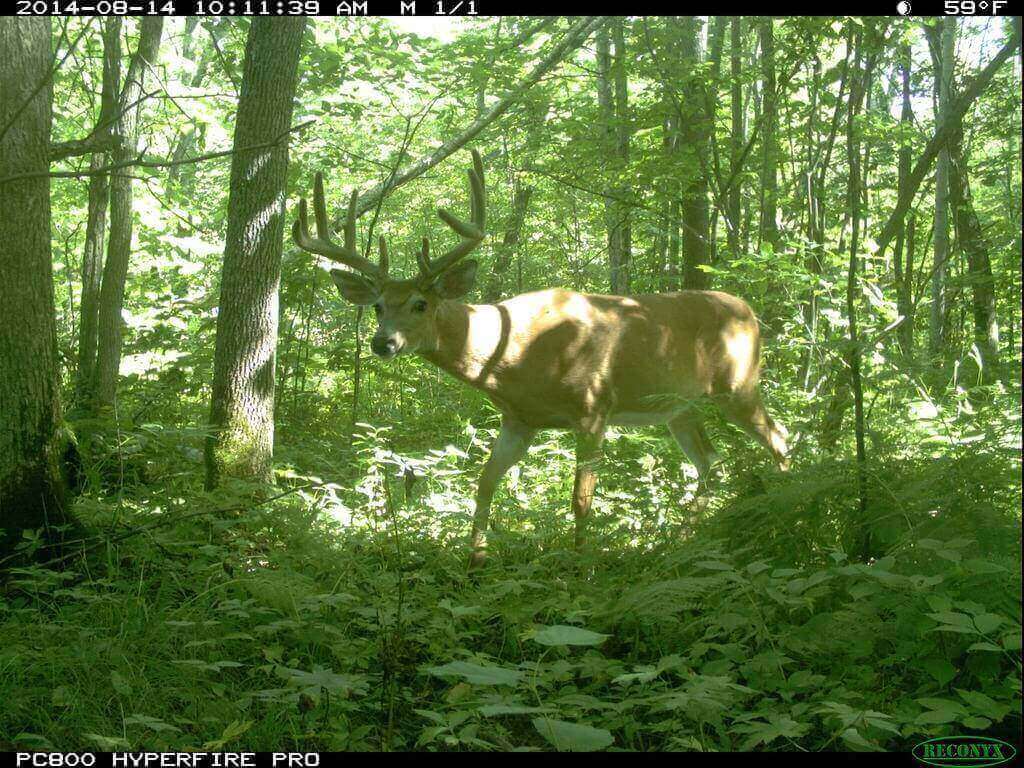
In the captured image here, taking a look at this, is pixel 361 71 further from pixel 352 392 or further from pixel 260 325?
pixel 260 325

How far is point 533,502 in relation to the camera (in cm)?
685

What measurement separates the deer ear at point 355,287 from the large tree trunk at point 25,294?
2.27 meters

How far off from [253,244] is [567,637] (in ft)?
14.0

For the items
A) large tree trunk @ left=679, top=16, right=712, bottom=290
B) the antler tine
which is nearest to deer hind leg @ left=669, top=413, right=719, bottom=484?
large tree trunk @ left=679, top=16, right=712, bottom=290

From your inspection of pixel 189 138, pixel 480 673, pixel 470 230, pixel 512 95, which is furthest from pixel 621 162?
pixel 189 138

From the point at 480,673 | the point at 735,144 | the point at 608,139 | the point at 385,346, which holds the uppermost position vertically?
the point at 608,139

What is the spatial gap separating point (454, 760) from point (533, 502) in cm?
400

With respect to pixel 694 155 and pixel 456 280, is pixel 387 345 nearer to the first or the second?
pixel 456 280

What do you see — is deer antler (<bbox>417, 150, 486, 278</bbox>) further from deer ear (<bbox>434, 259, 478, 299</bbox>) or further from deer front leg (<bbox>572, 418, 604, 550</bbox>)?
deer front leg (<bbox>572, 418, 604, 550</bbox>)

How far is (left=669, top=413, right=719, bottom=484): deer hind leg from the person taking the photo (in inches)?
291

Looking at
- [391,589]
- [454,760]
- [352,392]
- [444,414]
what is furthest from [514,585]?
[352,392]

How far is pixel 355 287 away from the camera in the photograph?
676 cm

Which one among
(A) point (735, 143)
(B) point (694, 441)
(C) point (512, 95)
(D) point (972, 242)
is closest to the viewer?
(B) point (694, 441)

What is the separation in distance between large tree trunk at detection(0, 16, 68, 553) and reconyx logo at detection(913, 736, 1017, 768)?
13.4ft
